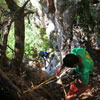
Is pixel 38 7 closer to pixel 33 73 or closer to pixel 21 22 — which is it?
pixel 33 73

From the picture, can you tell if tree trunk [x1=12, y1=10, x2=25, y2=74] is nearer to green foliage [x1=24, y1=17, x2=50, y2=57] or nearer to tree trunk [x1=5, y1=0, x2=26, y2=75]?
tree trunk [x1=5, y1=0, x2=26, y2=75]

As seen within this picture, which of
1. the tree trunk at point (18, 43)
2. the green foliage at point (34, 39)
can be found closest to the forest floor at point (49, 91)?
the tree trunk at point (18, 43)

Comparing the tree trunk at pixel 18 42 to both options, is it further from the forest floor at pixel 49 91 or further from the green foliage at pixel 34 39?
the green foliage at pixel 34 39

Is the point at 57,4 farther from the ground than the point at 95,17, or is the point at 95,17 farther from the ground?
the point at 57,4

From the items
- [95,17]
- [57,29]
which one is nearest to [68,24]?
[57,29]

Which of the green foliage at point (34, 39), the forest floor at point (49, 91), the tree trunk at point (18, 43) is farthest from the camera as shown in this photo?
the green foliage at point (34, 39)

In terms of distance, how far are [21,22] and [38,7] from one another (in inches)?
360

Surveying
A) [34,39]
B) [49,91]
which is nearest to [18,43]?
[49,91]

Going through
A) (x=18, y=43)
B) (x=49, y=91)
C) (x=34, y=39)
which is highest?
(x=34, y=39)

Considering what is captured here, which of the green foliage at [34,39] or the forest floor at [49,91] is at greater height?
the green foliage at [34,39]

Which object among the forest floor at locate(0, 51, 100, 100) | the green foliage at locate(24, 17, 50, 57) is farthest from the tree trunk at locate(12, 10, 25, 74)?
the green foliage at locate(24, 17, 50, 57)

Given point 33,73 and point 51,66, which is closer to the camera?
point 33,73

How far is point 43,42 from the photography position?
16906 millimetres

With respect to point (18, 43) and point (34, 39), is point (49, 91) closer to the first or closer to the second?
point (18, 43)
